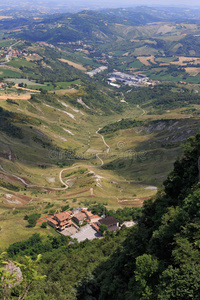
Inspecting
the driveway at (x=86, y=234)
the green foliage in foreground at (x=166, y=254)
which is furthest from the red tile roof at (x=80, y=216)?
the green foliage in foreground at (x=166, y=254)

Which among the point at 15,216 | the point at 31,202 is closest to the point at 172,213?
the point at 15,216

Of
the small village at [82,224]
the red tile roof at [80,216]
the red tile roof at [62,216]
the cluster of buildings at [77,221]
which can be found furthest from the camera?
the red tile roof at [80,216]

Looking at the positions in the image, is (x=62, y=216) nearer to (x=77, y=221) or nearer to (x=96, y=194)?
(x=77, y=221)

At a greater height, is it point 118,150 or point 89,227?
point 89,227

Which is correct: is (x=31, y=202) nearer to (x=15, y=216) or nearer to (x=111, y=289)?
(x=15, y=216)

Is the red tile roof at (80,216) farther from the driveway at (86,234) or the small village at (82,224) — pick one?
the driveway at (86,234)

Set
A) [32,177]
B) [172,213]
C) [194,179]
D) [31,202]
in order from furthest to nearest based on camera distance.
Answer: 1. [32,177]
2. [31,202]
3. [194,179]
4. [172,213]
